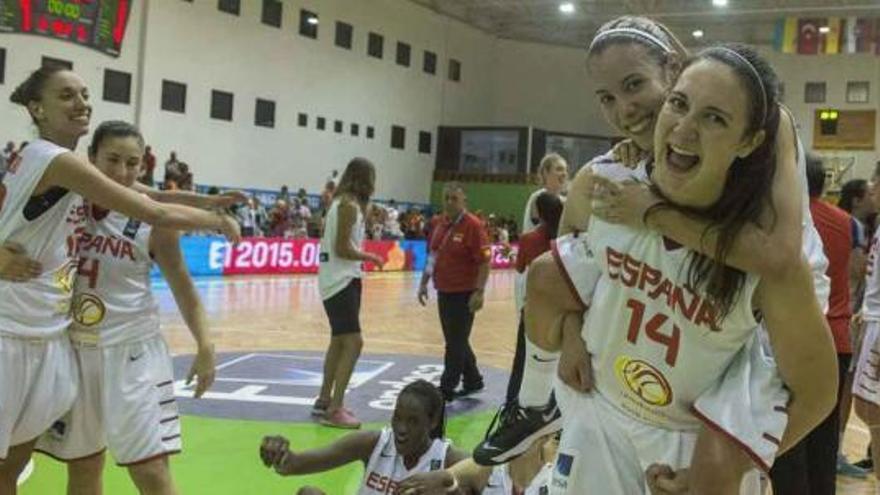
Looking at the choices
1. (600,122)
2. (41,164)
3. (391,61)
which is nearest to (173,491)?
(41,164)

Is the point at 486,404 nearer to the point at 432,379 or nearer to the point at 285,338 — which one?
the point at 432,379

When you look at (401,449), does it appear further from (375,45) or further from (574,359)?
(375,45)

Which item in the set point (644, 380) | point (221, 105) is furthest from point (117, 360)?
point (221, 105)

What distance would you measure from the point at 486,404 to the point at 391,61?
2452 centimetres

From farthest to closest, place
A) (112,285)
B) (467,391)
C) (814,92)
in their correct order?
(814,92) → (467,391) → (112,285)

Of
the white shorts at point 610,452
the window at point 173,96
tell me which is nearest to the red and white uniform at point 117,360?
the white shorts at point 610,452

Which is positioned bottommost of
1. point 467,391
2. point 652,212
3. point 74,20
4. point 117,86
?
point 467,391

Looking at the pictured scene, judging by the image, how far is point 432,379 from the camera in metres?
8.42

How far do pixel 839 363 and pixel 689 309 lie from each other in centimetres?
261

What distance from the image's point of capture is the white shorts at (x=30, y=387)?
3.32 metres

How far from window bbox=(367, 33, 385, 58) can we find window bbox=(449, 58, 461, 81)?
13.6ft

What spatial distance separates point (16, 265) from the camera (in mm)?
3303

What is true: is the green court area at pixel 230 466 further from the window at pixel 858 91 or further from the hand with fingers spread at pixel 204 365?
the window at pixel 858 91

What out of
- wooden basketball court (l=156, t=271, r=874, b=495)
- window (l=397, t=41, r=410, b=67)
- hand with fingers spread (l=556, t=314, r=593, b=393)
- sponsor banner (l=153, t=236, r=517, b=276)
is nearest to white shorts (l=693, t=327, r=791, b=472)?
hand with fingers spread (l=556, t=314, r=593, b=393)
